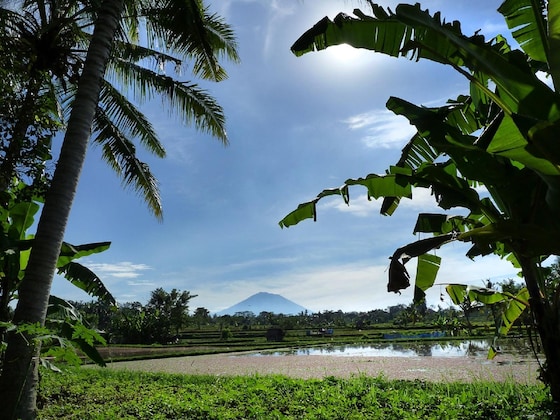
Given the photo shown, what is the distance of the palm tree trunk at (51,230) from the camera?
329 centimetres

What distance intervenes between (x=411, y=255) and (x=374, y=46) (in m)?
1.71

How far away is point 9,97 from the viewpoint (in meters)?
4.20

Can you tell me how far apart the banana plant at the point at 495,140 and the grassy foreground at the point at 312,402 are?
4.00ft

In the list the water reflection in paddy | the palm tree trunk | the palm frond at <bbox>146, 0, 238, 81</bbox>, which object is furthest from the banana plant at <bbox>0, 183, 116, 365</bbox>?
the water reflection in paddy

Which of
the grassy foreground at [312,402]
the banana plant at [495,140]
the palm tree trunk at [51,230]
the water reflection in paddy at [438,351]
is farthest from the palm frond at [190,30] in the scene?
the water reflection in paddy at [438,351]

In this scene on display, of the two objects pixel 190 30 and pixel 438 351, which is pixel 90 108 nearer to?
pixel 190 30

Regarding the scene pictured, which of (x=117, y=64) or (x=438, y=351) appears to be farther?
(x=438, y=351)

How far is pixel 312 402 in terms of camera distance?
5.11 metres

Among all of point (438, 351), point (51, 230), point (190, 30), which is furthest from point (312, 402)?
point (438, 351)

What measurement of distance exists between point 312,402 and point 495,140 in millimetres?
4121

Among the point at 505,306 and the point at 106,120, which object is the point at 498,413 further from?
the point at 106,120

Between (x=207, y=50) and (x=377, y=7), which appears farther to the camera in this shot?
(x=207, y=50)

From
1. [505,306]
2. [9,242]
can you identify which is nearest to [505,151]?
[505,306]

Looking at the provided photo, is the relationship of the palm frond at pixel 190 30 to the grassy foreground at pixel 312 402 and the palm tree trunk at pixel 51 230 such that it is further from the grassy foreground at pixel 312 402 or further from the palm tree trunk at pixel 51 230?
the grassy foreground at pixel 312 402
